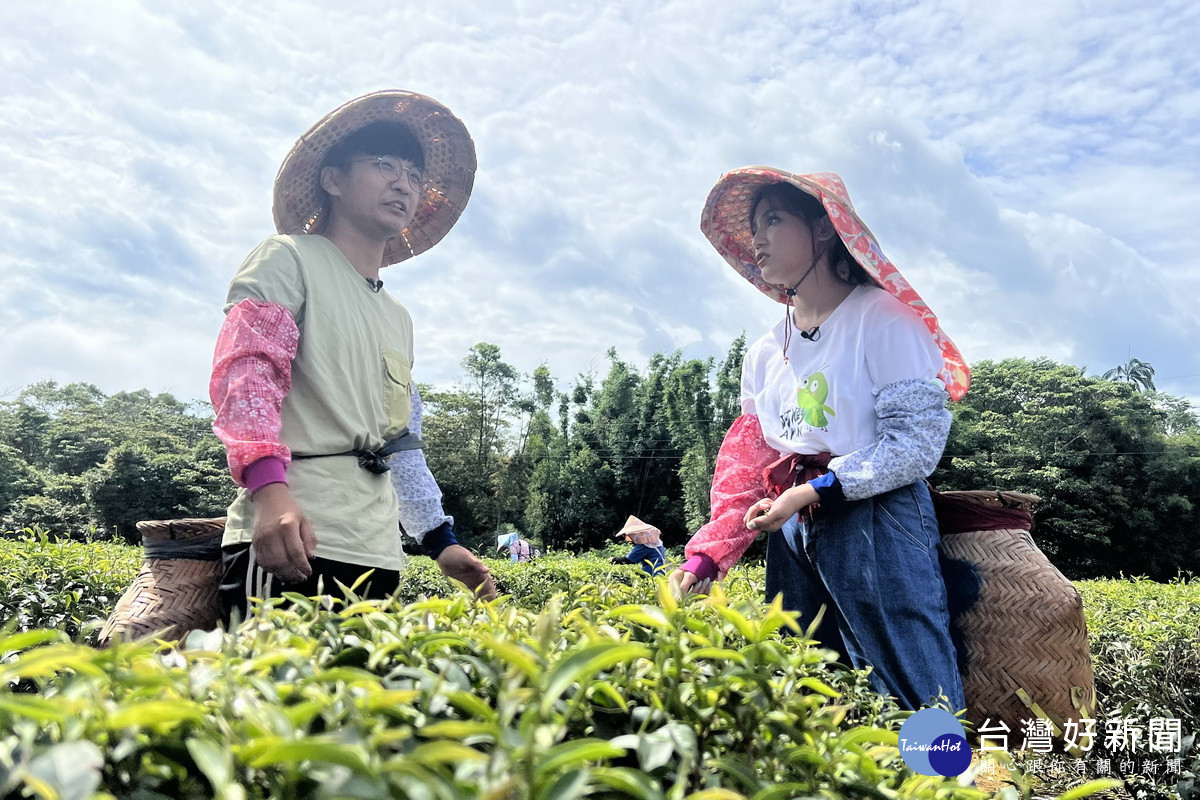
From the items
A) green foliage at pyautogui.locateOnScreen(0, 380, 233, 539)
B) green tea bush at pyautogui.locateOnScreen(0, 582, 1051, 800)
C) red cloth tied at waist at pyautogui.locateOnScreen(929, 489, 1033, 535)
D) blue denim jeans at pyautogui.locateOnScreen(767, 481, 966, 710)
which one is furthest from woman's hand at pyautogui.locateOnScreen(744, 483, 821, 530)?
green foliage at pyautogui.locateOnScreen(0, 380, 233, 539)

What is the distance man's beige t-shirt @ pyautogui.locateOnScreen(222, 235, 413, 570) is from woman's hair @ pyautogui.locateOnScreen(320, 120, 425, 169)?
0.32 metres

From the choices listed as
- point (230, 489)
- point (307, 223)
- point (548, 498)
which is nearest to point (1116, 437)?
point (548, 498)

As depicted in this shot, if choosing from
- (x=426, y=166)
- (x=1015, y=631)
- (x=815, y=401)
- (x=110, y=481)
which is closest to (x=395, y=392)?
(x=426, y=166)

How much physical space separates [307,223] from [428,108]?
0.53 m

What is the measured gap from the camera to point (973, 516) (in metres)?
2.23

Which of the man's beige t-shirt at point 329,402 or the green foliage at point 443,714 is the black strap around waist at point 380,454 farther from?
the green foliage at point 443,714

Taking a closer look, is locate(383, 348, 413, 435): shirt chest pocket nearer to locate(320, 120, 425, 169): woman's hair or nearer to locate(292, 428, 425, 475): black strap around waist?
locate(292, 428, 425, 475): black strap around waist

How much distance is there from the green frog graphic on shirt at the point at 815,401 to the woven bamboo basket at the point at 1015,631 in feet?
1.31

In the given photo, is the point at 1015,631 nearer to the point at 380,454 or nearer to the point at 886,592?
the point at 886,592

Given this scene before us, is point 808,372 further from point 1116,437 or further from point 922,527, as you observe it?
point 1116,437

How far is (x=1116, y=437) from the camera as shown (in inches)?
1276

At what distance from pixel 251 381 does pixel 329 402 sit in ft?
0.72

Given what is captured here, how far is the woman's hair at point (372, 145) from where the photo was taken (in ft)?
7.80

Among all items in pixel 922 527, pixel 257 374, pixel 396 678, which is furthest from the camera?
pixel 922 527
